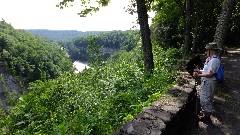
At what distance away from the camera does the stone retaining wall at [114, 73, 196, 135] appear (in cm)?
397

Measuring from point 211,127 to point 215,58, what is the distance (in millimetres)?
1557

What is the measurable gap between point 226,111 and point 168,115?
270 centimetres

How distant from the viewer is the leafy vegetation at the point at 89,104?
5952mm

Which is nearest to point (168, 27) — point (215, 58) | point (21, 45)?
point (215, 58)

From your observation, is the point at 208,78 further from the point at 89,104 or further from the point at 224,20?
the point at 224,20

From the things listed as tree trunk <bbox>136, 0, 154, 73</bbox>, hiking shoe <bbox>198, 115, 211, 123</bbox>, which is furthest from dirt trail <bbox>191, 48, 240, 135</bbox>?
tree trunk <bbox>136, 0, 154, 73</bbox>

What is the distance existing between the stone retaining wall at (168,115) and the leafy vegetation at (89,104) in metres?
0.60

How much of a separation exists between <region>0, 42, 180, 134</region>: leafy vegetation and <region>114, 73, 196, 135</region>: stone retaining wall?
0.60 metres

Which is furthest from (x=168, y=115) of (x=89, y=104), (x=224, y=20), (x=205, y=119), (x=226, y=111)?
(x=224, y=20)

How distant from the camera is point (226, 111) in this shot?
21.2 feet

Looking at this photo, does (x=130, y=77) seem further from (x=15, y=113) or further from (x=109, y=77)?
(x=15, y=113)

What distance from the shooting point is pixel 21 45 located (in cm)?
9006

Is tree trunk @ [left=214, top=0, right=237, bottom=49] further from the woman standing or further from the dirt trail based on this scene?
the woman standing

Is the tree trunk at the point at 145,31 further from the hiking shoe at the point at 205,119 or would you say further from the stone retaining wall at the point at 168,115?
the hiking shoe at the point at 205,119
